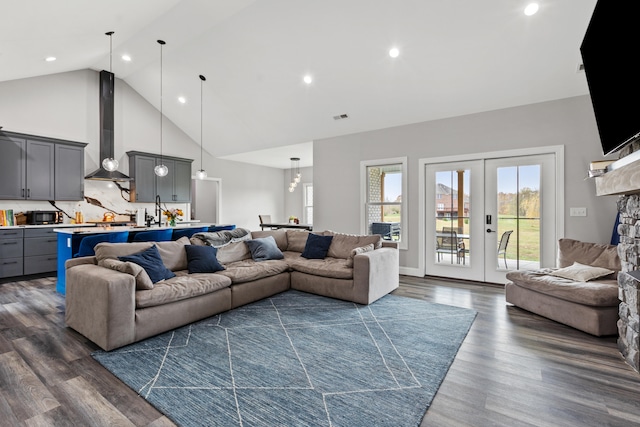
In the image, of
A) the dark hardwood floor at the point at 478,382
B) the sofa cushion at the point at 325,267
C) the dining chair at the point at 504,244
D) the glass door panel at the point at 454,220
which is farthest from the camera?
the glass door panel at the point at 454,220

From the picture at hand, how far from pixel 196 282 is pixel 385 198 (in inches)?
148

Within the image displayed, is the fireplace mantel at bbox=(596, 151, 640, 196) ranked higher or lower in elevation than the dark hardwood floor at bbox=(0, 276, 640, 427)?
higher

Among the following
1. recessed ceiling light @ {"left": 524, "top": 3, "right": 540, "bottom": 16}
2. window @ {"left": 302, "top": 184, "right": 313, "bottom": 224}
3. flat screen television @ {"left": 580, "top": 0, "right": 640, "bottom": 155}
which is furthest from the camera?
window @ {"left": 302, "top": 184, "right": 313, "bottom": 224}

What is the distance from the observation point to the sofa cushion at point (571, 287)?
2791 millimetres

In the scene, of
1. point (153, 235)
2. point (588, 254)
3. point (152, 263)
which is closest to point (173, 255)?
point (152, 263)

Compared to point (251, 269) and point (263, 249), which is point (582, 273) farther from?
point (263, 249)

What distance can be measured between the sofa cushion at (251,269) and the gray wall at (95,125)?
4344 mm

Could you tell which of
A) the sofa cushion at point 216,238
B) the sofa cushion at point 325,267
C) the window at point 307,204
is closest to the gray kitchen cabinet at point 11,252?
the sofa cushion at point 216,238

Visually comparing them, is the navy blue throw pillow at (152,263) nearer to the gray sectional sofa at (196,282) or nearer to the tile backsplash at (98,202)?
the gray sectional sofa at (196,282)

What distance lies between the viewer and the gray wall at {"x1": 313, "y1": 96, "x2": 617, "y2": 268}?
4.01 m

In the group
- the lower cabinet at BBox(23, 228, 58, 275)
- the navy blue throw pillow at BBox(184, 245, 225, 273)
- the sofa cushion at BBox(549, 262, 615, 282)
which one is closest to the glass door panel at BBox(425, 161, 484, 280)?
the sofa cushion at BBox(549, 262, 615, 282)

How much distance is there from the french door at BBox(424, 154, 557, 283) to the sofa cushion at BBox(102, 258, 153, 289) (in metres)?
4.21

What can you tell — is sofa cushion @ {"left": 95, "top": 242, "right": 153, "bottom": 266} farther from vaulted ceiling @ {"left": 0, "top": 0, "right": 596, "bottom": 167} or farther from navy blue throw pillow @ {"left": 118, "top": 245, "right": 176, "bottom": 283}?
vaulted ceiling @ {"left": 0, "top": 0, "right": 596, "bottom": 167}

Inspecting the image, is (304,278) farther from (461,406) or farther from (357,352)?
(461,406)
